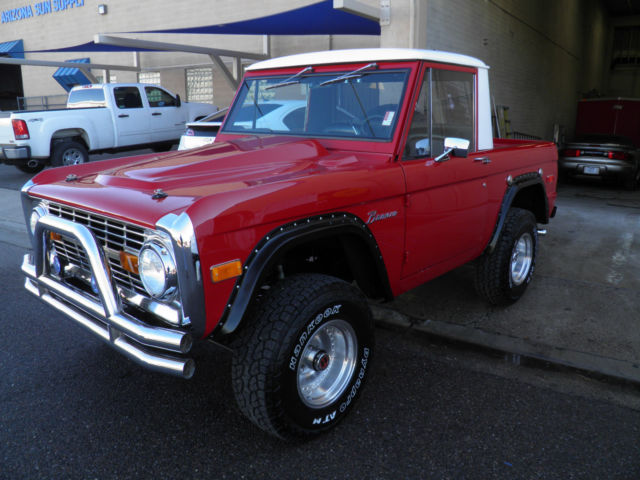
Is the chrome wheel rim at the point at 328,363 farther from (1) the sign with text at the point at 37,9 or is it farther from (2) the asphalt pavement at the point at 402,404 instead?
(1) the sign with text at the point at 37,9

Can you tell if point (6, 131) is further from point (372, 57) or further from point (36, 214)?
point (372, 57)

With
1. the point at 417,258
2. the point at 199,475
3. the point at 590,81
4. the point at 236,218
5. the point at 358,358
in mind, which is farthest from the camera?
the point at 590,81

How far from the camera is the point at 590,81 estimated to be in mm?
26812

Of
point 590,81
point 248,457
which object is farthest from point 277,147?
point 590,81

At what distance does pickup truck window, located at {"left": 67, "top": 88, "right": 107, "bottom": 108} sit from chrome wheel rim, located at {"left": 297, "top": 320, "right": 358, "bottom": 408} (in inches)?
434

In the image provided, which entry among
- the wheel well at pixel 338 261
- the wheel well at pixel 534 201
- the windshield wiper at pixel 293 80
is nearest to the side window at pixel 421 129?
the wheel well at pixel 338 261

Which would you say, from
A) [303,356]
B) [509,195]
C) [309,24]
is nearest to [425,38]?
[309,24]

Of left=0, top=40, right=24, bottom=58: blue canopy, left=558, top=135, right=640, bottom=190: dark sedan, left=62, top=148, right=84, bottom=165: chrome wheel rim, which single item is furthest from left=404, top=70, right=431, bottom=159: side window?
Answer: left=0, top=40, right=24, bottom=58: blue canopy

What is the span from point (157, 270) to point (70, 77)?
20.0 metres

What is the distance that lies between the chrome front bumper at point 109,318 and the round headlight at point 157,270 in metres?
0.18

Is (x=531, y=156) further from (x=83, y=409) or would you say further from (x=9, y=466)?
(x=9, y=466)

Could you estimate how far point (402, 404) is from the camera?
9.89 feet

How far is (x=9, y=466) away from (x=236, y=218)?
65.0 inches

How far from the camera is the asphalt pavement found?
2514 millimetres
